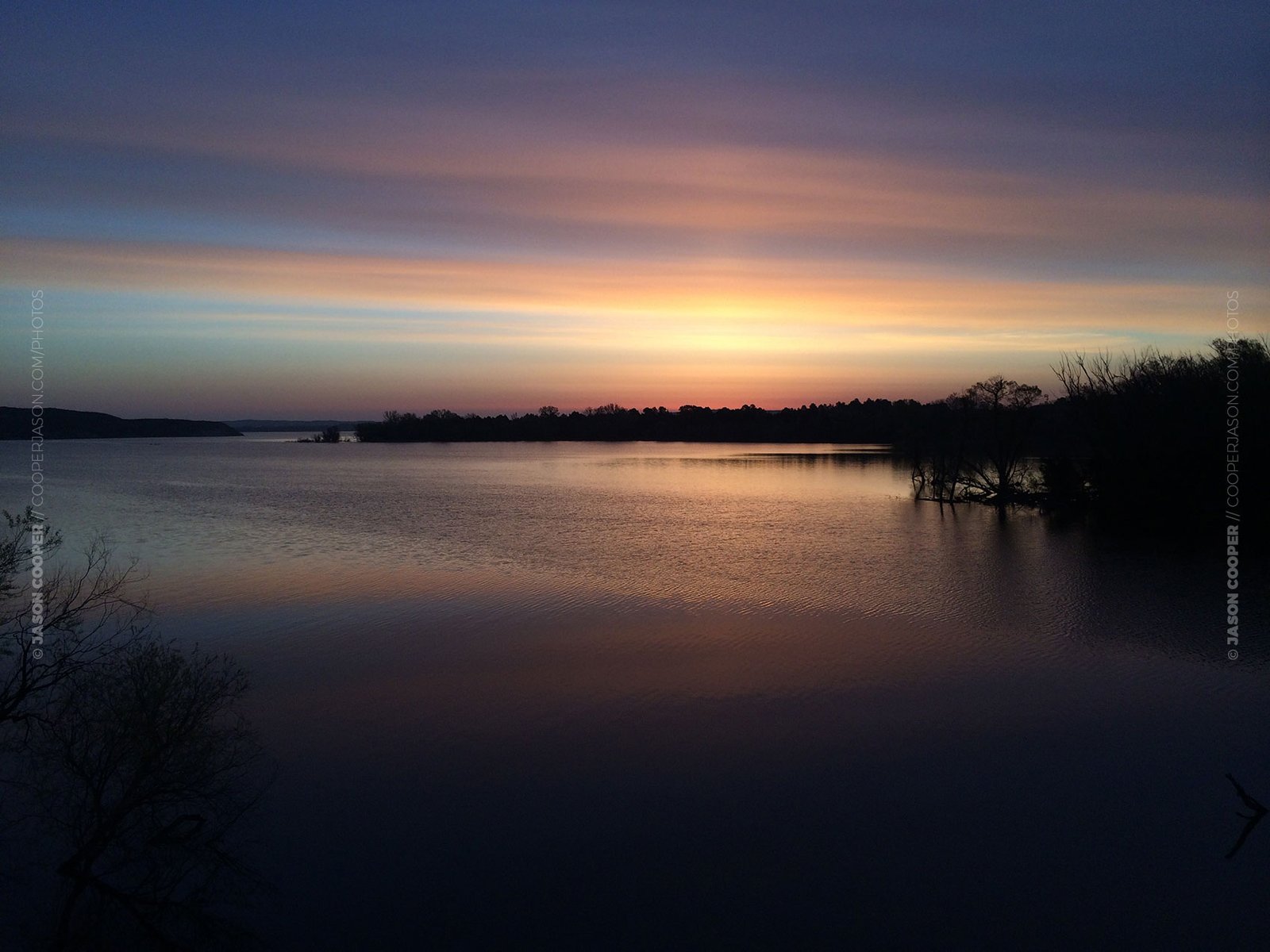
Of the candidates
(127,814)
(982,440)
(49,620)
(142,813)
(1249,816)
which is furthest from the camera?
(982,440)

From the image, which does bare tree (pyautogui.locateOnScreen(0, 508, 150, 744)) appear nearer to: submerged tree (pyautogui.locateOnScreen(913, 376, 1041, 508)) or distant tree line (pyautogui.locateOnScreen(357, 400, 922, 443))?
submerged tree (pyautogui.locateOnScreen(913, 376, 1041, 508))

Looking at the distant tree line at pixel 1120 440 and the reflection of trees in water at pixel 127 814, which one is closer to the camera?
the reflection of trees in water at pixel 127 814

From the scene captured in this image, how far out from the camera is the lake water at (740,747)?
6.80m

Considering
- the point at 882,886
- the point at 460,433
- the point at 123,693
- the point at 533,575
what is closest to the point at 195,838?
the point at 123,693

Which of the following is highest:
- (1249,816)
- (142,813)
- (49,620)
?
(49,620)

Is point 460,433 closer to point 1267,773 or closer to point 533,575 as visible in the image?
point 533,575

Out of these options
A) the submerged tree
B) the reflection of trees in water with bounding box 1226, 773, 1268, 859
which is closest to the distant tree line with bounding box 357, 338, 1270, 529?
the submerged tree

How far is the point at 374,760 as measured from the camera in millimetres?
9273

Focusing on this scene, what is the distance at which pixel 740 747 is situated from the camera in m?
9.64

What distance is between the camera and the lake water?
6.80 m

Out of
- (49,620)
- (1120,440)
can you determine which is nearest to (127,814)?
(49,620)

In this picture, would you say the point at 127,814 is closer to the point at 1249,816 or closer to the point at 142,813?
the point at 142,813

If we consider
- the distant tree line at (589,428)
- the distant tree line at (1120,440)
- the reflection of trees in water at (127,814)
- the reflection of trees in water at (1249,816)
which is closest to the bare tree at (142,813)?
the reflection of trees in water at (127,814)

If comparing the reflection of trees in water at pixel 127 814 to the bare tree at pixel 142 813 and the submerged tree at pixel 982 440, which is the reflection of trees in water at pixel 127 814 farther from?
the submerged tree at pixel 982 440
